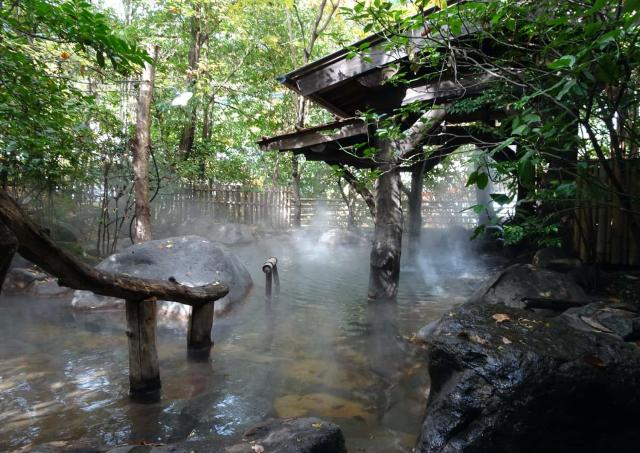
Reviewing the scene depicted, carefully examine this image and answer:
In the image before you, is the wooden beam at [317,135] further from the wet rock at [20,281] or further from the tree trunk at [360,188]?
the wet rock at [20,281]

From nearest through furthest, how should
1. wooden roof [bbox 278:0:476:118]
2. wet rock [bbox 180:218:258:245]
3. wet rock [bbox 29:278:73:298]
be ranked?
wooden roof [bbox 278:0:476:118], wet rock [bbox 29:278:73:298], wet rock [bbox 180:218:258:245]

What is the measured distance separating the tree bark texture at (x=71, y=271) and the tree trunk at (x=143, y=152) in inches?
214

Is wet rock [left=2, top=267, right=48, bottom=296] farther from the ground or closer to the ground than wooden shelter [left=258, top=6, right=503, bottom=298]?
closer to the ground

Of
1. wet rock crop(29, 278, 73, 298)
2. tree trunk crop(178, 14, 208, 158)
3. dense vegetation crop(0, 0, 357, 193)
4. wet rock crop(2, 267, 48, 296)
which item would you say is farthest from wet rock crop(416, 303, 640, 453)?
tree trunk crop(178, 14, 208, 158)

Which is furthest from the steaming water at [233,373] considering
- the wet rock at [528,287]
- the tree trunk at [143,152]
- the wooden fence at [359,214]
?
the wooden fence at [359,214]

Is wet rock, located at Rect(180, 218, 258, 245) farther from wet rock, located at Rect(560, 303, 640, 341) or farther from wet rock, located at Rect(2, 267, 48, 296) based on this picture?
wet rock, located at Rect(560, 303, 640, 341)

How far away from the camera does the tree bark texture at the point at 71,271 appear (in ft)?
6.93

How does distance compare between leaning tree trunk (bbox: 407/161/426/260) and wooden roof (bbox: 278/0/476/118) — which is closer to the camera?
wooden roof (bbox: 278/0/476/118)

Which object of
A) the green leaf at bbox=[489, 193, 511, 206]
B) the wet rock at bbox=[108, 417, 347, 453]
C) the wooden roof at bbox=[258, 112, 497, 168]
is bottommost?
the wet rock at bbox=[108, 417, 347, 453]

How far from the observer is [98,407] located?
3.35m

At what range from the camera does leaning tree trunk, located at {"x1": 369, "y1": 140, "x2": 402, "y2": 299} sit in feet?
20.0

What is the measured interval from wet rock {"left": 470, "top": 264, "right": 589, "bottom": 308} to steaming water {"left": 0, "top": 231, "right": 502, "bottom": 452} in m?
1.13

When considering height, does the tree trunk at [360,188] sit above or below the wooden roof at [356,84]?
below

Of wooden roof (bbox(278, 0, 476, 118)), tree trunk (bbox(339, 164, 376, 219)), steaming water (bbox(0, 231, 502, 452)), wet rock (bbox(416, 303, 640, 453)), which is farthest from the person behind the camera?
tree trunk (bbox(339, 164, 376, 219))
